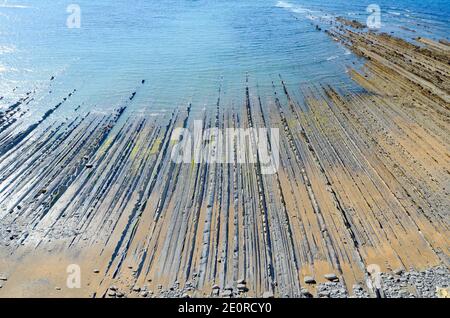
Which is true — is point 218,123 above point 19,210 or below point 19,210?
above

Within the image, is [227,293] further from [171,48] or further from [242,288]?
[171,48]

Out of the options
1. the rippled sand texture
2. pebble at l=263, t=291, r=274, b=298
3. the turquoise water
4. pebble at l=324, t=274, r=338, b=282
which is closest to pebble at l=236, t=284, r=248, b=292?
the rippled sand texture

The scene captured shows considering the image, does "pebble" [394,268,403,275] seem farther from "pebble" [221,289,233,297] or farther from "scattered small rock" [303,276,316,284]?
"pebble" [221,289,233,297]

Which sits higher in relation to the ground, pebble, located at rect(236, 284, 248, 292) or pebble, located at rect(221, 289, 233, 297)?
pebble, located at rect(236, 284, 248, 292)

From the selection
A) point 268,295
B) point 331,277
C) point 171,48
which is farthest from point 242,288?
point 171,48

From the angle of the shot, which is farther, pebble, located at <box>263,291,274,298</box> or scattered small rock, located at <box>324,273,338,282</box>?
scattered small rock, located at <box>324,273,338,282</box>
